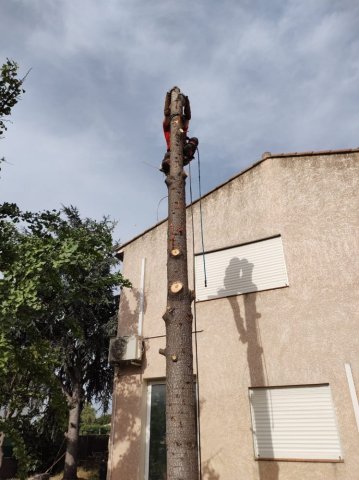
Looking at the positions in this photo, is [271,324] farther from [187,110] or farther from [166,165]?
[187,110]

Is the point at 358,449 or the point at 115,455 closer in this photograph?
the point at 358,449

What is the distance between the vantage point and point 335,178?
26.8 feet

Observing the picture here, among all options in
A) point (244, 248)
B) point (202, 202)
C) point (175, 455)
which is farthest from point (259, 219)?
point (175, 455)

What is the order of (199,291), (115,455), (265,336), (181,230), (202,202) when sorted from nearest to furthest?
(181,230) → (265,336) → (115,455) → (199,291) → (202,202)

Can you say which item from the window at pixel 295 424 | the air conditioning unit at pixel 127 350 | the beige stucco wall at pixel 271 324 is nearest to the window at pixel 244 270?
the beige stucco wall at pixel 271 324

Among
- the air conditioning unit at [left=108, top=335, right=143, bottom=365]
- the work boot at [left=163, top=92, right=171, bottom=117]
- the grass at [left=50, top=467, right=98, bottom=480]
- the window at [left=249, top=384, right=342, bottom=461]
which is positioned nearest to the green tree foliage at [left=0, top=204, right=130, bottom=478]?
the air conditioning unit at [left=108, top=335, right=143, bottom=365]

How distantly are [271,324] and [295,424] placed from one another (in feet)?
5.98

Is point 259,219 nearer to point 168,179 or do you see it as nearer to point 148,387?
point 168,179

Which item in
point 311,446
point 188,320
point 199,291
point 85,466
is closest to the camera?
point 188,320

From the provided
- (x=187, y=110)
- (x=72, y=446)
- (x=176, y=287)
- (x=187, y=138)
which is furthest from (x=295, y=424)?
(x=72, y=446)

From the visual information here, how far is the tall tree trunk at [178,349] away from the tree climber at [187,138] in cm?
17

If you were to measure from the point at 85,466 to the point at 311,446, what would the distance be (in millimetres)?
15027

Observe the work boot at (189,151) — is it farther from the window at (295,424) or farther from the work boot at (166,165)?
the window at (295,424)

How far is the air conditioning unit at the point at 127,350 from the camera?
859cm
